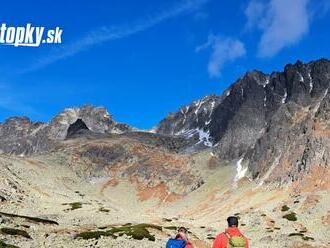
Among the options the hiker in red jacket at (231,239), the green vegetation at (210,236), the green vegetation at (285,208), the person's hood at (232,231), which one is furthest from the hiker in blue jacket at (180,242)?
the green vegetation at (285,208)

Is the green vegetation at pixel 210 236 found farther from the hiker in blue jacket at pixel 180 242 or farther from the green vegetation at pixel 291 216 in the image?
the hiker in blue jacket at pixel 180 242

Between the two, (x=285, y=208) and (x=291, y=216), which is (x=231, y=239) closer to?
(x=291, y=216)

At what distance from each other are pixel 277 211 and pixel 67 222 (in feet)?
231

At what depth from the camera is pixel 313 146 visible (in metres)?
196

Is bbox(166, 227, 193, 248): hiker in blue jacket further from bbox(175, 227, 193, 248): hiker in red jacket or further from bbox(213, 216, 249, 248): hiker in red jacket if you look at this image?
bbox(213, 216, 249, 248): hiker in red jacket

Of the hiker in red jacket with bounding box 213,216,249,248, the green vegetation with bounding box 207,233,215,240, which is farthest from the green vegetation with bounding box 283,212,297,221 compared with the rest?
the hiker in red jacket with bounding box 213,216,249,248

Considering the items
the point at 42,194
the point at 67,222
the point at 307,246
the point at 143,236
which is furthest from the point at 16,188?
the point at 307,246

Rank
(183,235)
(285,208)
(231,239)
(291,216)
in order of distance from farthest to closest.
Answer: (285,208) → (291,216) → (183,235) → (231,239)

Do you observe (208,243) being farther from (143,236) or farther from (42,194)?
(42,194)

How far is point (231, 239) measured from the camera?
18156mm

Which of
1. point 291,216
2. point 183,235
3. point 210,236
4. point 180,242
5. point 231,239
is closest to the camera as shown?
point 231,239

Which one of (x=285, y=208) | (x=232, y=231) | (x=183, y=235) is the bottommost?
(x=232, y=231)

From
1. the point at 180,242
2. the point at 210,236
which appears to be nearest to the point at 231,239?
the point at 180,242

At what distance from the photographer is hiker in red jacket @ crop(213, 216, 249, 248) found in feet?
59.5
